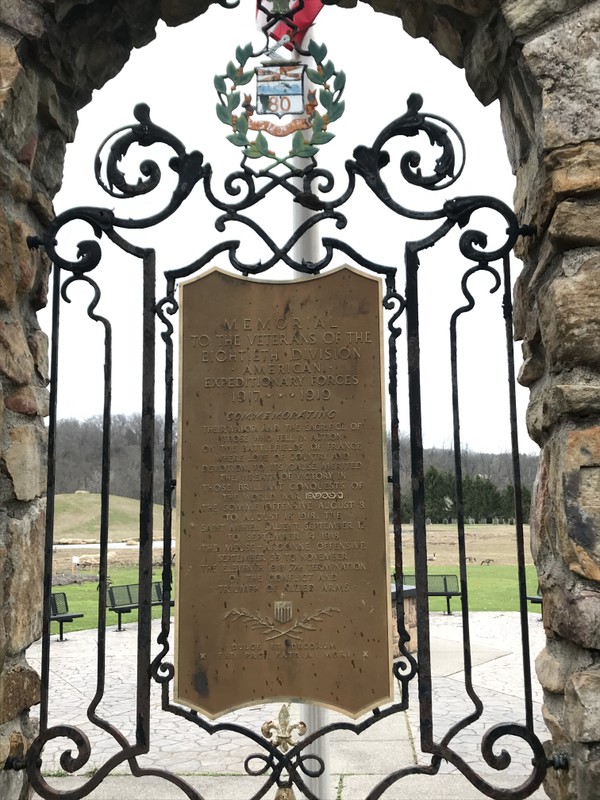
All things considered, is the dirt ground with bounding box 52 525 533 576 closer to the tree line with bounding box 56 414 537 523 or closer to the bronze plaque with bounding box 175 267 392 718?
the tree line with bounding box 56 414 537 523

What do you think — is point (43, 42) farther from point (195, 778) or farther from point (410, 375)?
point (195, 778)

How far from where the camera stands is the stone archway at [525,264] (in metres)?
2.25

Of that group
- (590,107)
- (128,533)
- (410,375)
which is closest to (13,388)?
(410,375)

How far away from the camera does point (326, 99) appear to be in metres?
2.81

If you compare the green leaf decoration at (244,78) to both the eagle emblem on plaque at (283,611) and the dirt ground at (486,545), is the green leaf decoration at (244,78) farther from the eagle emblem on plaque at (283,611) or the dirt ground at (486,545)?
the dirt ground at (486,545)

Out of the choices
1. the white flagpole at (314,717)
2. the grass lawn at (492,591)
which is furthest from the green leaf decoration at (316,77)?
the grass lawn at (492,591)

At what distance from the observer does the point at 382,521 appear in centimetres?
263

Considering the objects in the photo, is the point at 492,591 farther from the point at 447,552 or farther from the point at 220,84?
the point at 220,84

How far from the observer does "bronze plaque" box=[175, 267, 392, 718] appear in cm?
259

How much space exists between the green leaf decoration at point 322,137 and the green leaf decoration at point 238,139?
0.26 metres

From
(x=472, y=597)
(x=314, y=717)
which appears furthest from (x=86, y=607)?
(x=314, y=717)

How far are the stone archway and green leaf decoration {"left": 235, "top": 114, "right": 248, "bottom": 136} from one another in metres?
0.65

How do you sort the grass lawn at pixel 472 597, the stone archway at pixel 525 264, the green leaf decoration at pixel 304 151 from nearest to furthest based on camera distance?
the stone archway at pixel 525 264, the green leaf decoration at pixel 304 151, the grass lawn at pixel 472 597

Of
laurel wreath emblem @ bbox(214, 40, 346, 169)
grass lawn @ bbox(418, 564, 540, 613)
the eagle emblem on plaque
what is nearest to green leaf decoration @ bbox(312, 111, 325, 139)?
laurel wreath emblem @ bbox(214, 40, 346, 169)
